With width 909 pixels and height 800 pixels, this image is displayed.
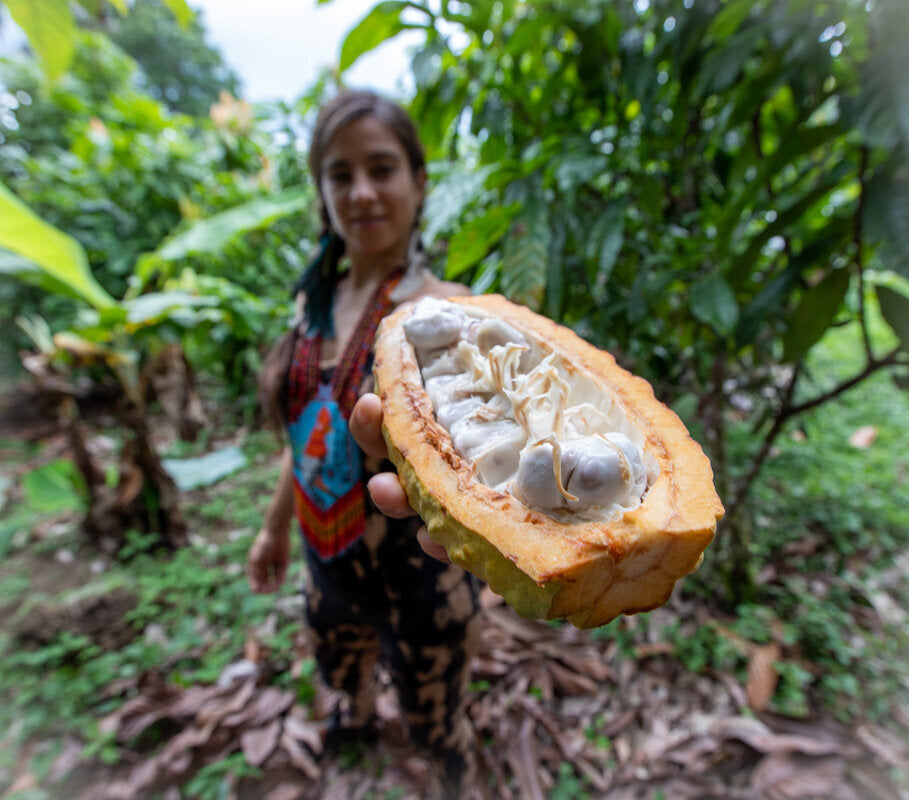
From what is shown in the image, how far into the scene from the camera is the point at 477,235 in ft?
3.10

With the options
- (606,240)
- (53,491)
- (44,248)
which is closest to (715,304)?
(606,240)

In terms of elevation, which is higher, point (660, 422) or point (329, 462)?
point (660, 422)

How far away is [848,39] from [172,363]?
3460mm

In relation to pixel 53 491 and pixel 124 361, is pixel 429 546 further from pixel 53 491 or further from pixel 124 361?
pixel 53 491

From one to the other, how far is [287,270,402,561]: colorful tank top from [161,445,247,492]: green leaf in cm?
187

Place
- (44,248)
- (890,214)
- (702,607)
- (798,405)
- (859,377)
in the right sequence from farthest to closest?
(44,248)
(702,607)
(798,405)
(859,377)
(890,214)

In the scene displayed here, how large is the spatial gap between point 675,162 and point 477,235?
2.15 ft

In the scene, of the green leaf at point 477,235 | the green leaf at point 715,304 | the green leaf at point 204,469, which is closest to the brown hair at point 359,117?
the green leaf at point 477,235

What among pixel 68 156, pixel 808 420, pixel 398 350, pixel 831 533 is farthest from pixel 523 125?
pixel 68 156

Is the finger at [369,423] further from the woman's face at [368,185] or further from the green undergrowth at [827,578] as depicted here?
the green undergrowth at [827,578]

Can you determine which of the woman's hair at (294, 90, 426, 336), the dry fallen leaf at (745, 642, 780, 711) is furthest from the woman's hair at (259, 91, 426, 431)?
the dry fallen leaf at (745, 642, 780, 711)

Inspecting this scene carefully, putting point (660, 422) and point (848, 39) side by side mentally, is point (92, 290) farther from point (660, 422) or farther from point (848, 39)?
point (848, 39)

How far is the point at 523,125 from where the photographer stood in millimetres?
1235

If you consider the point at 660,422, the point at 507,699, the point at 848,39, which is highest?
the point at 848,39
